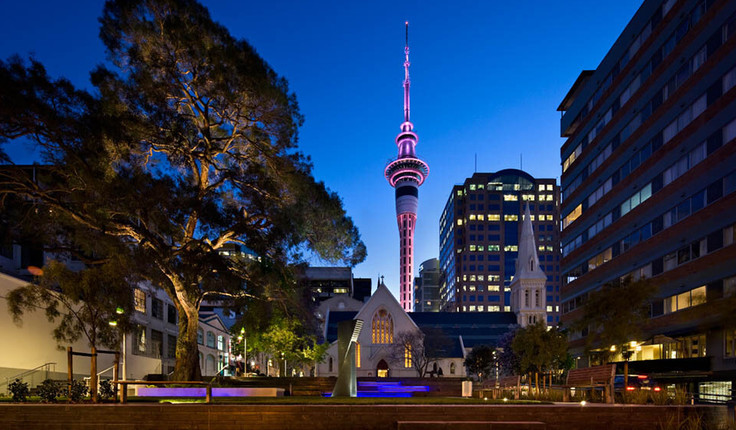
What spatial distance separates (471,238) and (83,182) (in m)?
163

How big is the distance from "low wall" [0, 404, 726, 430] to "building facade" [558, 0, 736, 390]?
15528 millimetres

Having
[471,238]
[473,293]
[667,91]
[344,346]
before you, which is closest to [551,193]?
[471,238]

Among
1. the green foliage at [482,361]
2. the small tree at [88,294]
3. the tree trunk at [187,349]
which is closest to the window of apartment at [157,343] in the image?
the tree trunk at [187,349]

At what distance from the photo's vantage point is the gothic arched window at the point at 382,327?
8225 centimetres

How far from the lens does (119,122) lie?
22.4 m

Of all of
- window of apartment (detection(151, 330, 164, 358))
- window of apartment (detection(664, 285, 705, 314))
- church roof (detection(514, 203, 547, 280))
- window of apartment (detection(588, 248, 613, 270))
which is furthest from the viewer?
church roof (detection(514, 203, 547, 280))

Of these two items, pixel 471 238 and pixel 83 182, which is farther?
pixel 471 238

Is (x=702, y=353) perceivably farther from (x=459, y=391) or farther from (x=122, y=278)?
(x=122, y=278)

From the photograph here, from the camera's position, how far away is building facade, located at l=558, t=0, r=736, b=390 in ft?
109

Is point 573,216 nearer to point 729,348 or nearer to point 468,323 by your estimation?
point 729,348

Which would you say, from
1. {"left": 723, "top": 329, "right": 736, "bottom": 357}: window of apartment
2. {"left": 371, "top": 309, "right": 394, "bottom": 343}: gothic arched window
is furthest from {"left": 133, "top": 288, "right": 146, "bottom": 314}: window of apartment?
{"left": 371, "top": 309, "right": 394, "bottom": 343}: gothic arched window

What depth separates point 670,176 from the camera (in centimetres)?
3988

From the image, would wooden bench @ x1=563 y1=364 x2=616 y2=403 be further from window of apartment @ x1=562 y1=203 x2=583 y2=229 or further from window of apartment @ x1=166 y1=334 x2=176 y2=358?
window of apartment @ x1=562 y1=203 x2=583 y2=229

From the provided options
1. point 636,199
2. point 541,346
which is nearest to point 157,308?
point 541,346
